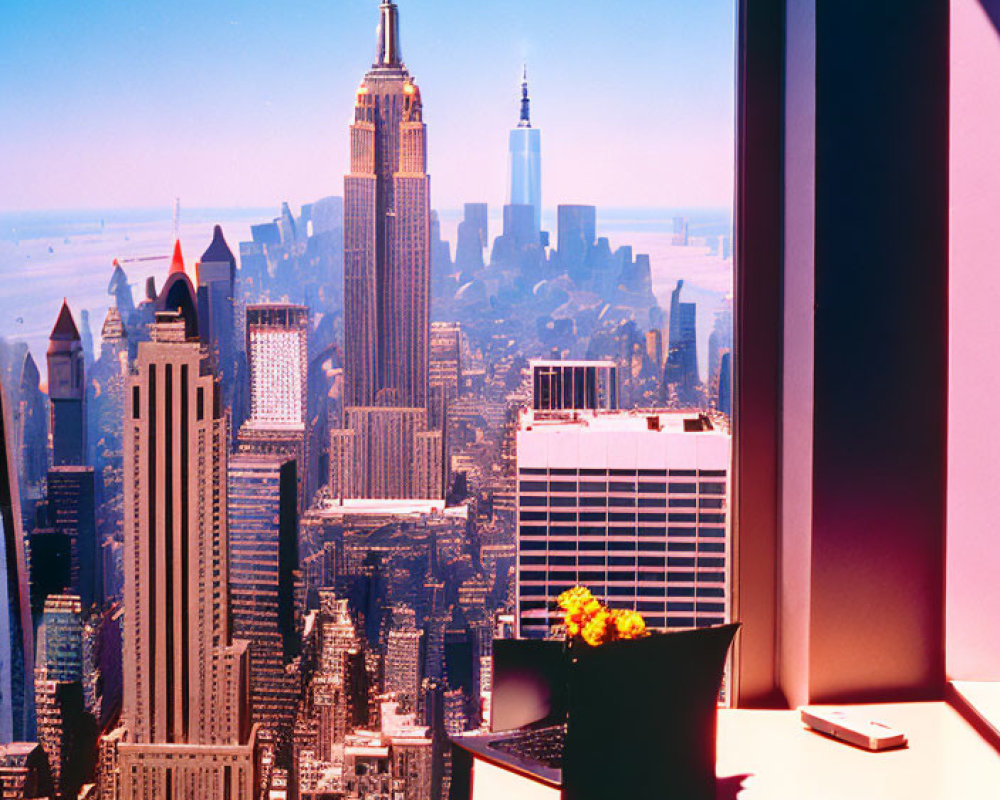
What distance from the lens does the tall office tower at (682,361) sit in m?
2.08

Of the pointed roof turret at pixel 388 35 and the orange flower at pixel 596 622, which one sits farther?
the pointed roof turret at pixel 388 35

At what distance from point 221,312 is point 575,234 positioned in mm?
853

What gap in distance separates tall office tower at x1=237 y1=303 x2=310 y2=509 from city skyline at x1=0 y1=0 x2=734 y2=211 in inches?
11.7

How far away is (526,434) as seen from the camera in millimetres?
2125

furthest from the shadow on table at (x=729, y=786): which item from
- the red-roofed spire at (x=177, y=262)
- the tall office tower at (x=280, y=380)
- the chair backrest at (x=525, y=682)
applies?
the red-roofed spire at (x=177, y=262)

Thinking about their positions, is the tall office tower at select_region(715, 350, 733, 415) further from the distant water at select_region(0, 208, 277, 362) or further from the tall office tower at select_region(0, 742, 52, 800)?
the tall office tower at select_region(0, 742, 52, 800)

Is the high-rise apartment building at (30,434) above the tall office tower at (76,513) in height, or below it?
above

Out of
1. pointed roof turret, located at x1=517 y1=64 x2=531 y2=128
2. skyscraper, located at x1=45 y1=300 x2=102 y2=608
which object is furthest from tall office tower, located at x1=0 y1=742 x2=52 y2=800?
pointed roof turret, located at x1=517 y1=64 x2=531 y2=128

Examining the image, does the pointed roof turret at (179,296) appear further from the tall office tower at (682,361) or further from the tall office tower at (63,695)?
the tall office tower at (682,361)

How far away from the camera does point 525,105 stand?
2.33 metres

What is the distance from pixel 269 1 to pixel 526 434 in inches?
50.7

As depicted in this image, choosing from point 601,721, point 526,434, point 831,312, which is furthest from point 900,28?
point 601,721

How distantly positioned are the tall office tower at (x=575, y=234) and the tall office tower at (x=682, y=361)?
24 centimetres

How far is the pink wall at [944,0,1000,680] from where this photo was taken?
5.55 ft
